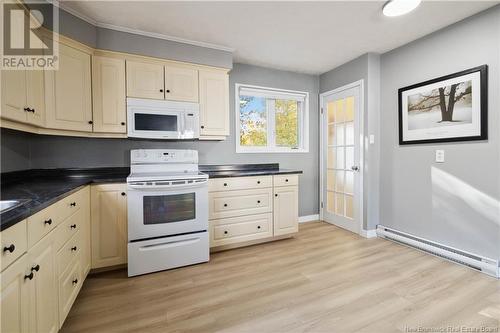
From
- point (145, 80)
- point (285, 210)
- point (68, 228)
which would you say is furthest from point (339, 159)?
point (68, 228)

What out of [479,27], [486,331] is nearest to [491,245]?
[486,331]

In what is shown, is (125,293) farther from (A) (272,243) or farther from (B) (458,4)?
(B) (458,4)

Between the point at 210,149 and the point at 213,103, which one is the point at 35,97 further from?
the point at 210,149

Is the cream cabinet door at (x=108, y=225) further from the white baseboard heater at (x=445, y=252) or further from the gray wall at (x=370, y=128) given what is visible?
the white baseboard heater at (x=445, y=252)

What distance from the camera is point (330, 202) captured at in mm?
3836

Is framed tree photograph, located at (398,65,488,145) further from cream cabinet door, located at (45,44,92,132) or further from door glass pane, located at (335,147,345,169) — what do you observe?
cream cabinet door, located at (45,44,92,132)

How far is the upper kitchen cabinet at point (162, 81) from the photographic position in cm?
254

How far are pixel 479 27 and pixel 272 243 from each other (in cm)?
311

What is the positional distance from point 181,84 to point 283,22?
1.30 meters

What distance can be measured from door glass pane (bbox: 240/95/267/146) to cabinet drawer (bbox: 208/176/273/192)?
828 mm

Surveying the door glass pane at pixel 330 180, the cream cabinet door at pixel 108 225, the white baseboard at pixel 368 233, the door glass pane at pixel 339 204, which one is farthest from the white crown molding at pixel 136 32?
the white baseboard at pixel 368 233

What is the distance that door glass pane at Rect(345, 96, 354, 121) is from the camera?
3.40 meters

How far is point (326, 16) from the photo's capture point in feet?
7.50
